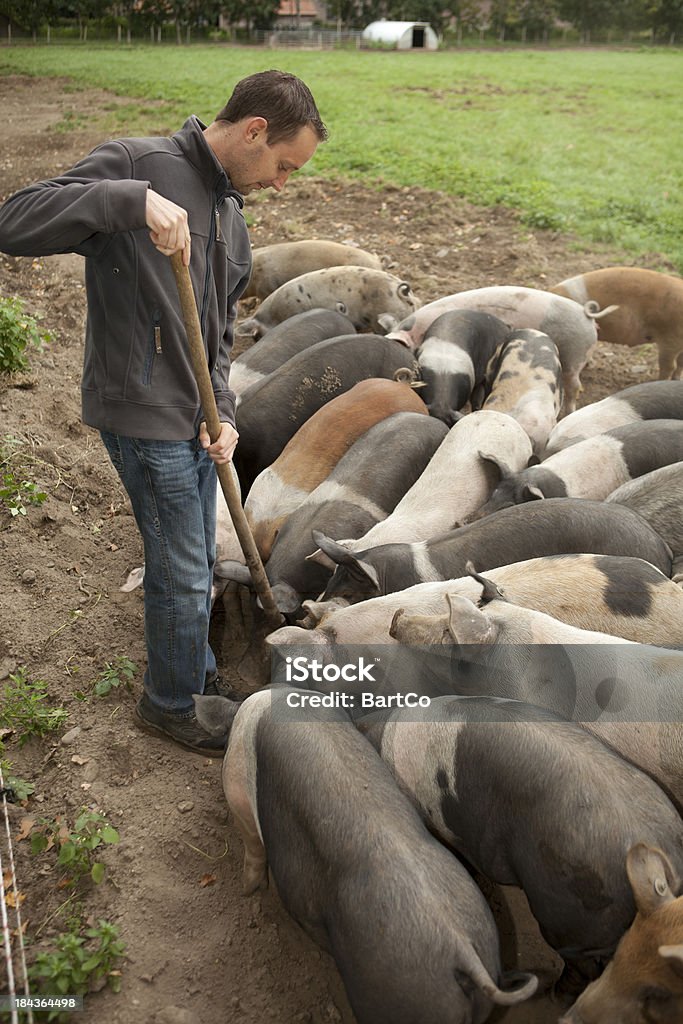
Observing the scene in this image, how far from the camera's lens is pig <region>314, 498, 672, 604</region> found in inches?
148

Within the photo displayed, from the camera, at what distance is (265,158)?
282cm

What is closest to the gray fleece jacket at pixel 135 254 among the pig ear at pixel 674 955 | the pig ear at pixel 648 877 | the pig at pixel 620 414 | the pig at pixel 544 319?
the pig ear at pixel 648 877

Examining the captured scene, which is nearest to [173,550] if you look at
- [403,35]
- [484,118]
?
[484,118]

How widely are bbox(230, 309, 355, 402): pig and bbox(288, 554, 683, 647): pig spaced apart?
97.0 inches

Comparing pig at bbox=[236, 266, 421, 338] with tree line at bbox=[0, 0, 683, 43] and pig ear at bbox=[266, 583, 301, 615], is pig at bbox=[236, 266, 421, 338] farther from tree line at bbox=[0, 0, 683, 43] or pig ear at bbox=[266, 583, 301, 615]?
tree line at bbox=[0, 0, 683, 43]

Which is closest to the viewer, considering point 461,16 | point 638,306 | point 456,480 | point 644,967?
point 644,967

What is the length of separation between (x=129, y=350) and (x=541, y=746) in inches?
68.3

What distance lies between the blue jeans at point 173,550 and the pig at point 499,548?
1.99 feet

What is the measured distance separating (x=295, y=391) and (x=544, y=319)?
2202 mm

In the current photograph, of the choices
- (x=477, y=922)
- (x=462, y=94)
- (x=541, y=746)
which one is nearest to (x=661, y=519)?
(x=541, y=746)

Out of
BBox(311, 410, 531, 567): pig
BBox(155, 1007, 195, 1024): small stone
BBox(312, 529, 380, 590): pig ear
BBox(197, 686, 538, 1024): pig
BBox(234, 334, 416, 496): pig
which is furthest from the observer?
BBox(234, 334, 416, 496): pig

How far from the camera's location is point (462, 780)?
2834mm

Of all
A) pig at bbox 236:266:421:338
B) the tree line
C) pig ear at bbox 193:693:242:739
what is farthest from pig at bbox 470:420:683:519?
the tree line

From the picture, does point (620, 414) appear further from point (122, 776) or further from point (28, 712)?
point (28, 712)
